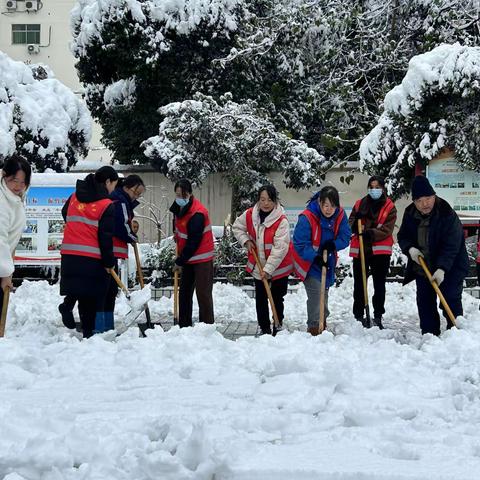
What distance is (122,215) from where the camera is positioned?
767cm

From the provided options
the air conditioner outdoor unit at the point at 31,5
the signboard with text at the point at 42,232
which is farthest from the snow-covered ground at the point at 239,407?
the air conditioner outdoor unit at the point at 31,5

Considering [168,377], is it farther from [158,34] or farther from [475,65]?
[158,34]

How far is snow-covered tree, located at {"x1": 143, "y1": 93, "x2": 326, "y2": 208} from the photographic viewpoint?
1377 centimetres

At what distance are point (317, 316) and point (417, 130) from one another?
6021 mm

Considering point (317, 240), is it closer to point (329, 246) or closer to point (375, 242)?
point (329, 246)

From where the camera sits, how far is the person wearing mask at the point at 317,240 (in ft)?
23.9

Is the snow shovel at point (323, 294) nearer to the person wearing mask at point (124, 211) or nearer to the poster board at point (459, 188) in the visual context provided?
the person wearing mask at point (124, 211)

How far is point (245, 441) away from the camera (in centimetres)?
338

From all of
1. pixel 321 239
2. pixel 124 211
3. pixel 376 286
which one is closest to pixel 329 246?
pixel 321 239

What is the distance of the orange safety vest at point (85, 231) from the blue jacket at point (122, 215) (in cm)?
108

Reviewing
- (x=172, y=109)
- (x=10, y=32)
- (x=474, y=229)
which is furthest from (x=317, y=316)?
(x=10, y=32)

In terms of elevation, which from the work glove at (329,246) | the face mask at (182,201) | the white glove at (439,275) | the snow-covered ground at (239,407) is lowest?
the snow-covered ground at (239,407)

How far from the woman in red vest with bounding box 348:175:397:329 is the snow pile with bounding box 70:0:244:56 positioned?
9544mm

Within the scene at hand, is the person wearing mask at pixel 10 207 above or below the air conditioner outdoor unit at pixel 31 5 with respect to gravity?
below
